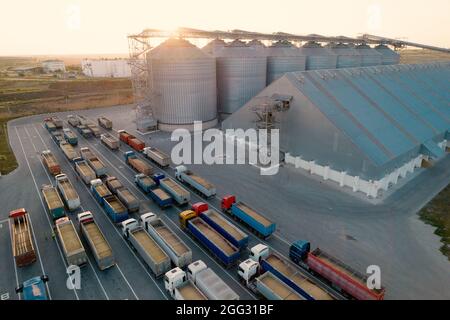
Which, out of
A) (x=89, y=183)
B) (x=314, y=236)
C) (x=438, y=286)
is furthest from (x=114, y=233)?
(x=438, y=286)

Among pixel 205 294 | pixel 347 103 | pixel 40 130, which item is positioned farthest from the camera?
pixel 40 130

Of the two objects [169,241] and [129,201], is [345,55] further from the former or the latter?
[169,241]

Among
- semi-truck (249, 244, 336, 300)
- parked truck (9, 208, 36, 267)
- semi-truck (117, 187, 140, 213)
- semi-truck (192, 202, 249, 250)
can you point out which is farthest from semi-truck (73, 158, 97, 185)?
semi-truck (249, 244, 336, 300)

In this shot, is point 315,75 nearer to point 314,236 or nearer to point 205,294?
point 314,236

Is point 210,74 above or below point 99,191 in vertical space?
above

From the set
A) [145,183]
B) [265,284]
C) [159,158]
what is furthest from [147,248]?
[159,158]

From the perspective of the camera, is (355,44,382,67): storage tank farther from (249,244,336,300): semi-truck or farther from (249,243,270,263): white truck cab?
(249,244,336,300): semi-truck
